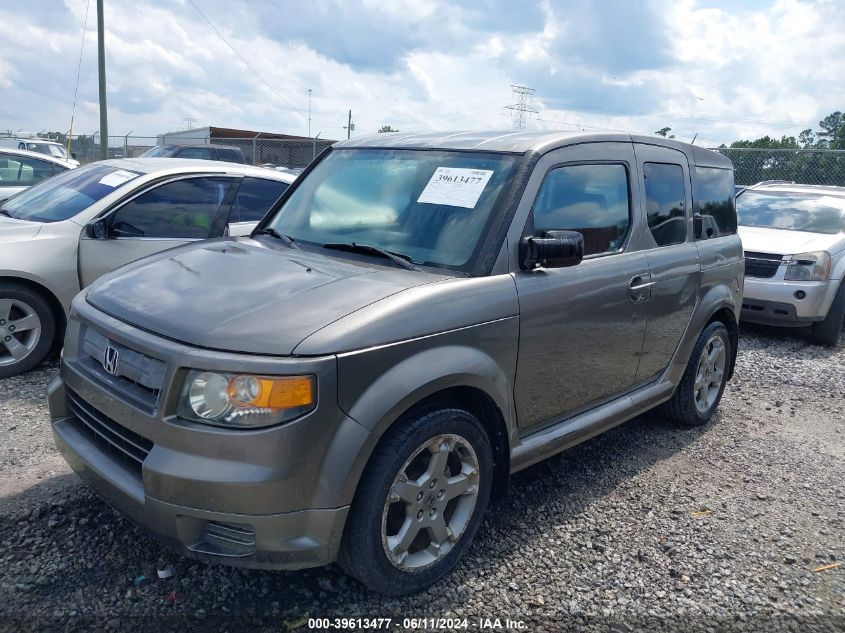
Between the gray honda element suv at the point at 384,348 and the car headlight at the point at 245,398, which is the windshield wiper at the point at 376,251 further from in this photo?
the car headlight at the point at 245,398

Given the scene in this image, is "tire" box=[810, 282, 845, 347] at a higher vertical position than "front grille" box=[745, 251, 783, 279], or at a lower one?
lower

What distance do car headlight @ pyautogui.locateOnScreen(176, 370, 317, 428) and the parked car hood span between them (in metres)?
3.58

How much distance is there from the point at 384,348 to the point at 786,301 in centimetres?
647

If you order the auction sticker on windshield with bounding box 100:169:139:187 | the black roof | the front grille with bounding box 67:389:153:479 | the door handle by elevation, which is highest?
the black roof

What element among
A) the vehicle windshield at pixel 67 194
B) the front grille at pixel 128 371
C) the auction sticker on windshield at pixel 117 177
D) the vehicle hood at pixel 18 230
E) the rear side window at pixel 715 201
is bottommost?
the front grille at pixel 128 371

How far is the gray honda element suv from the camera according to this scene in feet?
7.85

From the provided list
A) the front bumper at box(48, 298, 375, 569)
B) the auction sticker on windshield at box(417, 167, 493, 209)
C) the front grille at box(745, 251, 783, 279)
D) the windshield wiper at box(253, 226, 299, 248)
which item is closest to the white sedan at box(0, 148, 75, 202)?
the windshield wiper at box(253, 226, 299, 248)

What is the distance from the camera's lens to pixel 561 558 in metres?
3.22

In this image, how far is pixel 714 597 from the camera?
3.03m

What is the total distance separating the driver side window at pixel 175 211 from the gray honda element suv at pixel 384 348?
6.54 feet

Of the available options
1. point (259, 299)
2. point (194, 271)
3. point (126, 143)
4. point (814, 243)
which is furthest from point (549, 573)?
point (126, 143)

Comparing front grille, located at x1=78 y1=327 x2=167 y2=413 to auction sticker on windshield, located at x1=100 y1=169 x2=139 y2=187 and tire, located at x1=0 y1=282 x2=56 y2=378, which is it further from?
auction sticker on windshield, located at x1=100 y1=169 x2=139 y2=187

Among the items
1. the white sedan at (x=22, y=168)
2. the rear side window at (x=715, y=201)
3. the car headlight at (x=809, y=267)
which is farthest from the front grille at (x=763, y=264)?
the white sedan at (x=22, y=168)

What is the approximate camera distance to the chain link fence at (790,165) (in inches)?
550
